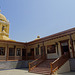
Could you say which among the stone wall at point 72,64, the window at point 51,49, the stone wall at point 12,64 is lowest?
the stone wall at point 12,64

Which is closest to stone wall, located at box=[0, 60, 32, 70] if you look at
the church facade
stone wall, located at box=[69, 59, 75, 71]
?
the church facade

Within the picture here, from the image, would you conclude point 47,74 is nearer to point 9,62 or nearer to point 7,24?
point 9,62

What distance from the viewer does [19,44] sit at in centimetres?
1783

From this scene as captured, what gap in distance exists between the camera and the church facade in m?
12.3

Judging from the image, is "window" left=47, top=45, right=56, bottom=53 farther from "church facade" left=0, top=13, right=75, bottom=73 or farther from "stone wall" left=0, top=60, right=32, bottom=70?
"stone wall" left=0, top=60, right=32, bottom=70

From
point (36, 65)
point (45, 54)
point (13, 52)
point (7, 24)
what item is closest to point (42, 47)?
point (45, 54)

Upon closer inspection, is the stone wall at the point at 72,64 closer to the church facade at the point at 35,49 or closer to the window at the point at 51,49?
the church facade at the point at 35,49

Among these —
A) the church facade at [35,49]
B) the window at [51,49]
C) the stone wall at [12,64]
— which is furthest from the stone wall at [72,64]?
the stone wall at [12,64]

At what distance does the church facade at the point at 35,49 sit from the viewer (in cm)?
1226

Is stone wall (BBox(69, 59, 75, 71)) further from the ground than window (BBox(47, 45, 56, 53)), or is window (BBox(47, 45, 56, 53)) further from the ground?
window (BBox(47, 45, 56, 53))

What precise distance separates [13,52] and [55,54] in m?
7.90

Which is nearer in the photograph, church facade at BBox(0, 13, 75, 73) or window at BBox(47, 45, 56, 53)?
church facade at BBox(0, 13, 75, 73)

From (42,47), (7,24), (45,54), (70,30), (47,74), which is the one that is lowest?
(47,74)

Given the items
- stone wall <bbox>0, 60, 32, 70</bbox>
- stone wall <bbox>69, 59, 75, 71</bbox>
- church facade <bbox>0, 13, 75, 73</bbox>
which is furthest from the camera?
stone wall <bbox>0, 60, 32, 70</bbox>
